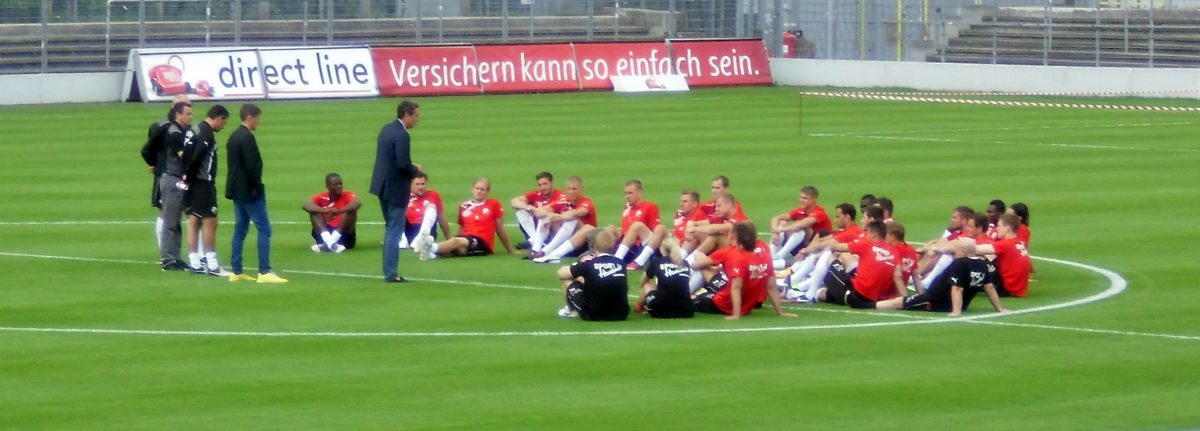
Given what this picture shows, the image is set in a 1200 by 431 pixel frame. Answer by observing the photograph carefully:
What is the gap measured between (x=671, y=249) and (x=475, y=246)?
3299mm

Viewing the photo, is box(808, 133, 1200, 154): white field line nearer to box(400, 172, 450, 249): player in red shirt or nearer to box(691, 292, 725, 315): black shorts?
box(400, 172, 450, 249): player in red shirt

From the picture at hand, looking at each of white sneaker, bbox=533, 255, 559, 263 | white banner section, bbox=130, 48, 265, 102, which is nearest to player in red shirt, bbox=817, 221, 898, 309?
white sneaker, bbox=533, 255, 559, 263

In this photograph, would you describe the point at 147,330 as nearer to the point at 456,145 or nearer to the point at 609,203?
the point at 609,203

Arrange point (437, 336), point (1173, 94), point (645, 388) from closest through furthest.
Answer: point (645, 388)
point (437, 336)
point (1173, 94)

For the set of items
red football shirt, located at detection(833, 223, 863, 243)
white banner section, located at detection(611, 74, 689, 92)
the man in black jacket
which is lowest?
red football shirt, located at detection(833, 223, 863, 243)

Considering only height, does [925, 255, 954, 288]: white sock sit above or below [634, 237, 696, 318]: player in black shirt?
above

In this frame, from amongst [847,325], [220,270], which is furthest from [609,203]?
[847,325]

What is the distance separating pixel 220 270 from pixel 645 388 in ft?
24.4

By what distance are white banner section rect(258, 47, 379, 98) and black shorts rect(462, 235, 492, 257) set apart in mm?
28395

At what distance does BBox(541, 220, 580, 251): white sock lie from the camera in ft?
69.3

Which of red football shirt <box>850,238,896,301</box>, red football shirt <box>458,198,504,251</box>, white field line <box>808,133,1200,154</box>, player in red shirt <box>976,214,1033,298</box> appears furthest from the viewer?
white field line <box>808,133,1200,154</box>

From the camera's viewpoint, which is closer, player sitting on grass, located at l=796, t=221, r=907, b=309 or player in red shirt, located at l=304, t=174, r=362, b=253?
player sitting on grass, located at l=796, t=221, r=907, b=309

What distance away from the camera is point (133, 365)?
14094 mm

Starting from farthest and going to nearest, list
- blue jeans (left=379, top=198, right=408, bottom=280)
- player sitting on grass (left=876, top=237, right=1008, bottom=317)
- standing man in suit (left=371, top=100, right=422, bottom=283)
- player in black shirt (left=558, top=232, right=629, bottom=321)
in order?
blue jeans (left=379, top=198, right=408, bottom=280) → standing man in suit (left=371, top=100, right=422, bottom=283) → player sitting on grass (left=876, top=237, right=1008, bottom=317) → player in black shirt (left=558, top=232, right=629, bottom=321)
